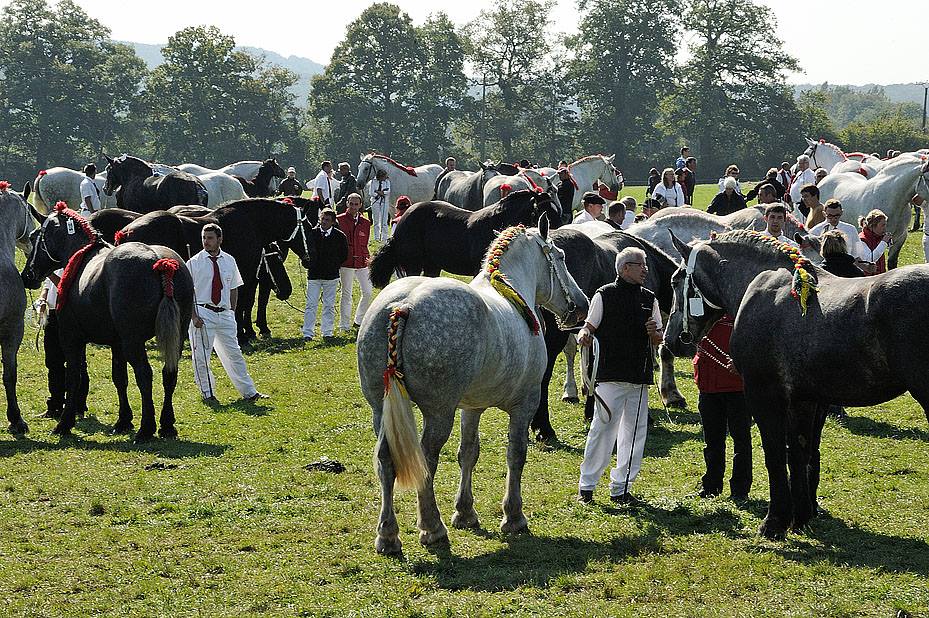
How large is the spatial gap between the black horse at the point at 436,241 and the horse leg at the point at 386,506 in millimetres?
9420

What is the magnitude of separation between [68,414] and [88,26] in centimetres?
8595

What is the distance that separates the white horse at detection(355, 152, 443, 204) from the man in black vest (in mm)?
22936

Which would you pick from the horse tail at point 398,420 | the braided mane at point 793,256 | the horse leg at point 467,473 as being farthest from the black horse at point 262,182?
the horse tail at point 398,420

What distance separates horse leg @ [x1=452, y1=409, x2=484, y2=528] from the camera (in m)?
8.22

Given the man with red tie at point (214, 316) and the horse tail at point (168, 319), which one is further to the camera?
the man with red tie at point (214, 316)

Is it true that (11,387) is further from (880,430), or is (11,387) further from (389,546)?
(880,430)

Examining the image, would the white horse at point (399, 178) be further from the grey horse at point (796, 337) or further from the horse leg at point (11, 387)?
the grey horse at point (796, 337)

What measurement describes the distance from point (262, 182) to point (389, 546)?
28340 millimetres

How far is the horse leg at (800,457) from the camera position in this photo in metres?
7.67

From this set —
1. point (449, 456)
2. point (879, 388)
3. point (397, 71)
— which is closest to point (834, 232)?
point (879, 388)

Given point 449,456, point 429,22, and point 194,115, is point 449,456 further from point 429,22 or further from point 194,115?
point 429,22

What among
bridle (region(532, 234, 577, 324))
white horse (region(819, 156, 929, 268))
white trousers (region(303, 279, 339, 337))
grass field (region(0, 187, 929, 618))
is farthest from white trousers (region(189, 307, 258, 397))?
white horse (region(819, 156, 929, 268))

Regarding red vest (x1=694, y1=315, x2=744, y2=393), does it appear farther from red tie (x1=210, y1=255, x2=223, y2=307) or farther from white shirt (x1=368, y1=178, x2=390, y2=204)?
white shirt (x1=368, y1=178, x2=390, y2=204)

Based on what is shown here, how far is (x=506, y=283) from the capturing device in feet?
27.7
